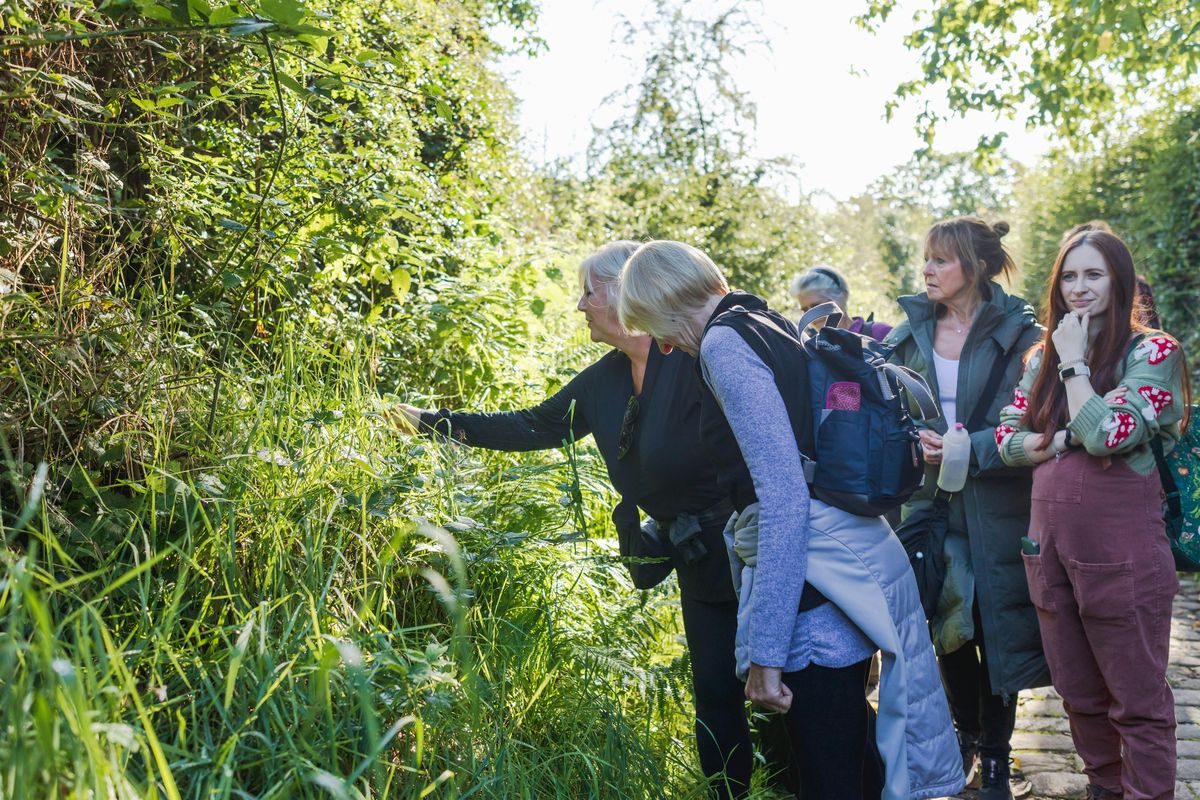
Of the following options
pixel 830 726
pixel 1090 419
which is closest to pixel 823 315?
pixel 830 726

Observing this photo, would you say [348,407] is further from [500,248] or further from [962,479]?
[500,248]

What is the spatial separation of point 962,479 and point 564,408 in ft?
5.05

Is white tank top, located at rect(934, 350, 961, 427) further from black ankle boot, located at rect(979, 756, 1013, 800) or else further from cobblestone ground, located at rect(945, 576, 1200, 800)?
cobblestone ground, located at rect(945, 576, 1200, 800)

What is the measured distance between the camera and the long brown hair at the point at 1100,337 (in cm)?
384

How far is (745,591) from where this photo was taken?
285 cm

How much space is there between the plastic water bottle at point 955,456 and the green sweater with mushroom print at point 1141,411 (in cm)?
44

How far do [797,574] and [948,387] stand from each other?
206 cm

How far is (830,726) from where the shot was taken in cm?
275

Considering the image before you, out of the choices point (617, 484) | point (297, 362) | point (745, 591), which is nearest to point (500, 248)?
point (297, 362)

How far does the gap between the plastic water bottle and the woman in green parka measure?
0.04 metres

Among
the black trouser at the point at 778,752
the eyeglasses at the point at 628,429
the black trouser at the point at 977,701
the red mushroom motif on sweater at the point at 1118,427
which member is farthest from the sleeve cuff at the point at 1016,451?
the eyeglasses at the point at 628,429

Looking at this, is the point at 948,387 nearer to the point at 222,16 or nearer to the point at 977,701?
the point at 977,701

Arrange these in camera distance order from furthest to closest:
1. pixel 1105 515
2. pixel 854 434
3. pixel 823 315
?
pixel 1105 515 < pixel 823 315 < pixel 854 434

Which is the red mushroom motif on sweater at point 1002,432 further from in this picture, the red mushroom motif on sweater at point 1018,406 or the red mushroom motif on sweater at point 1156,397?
the red mushroom motif on sweater at point 1156,397
